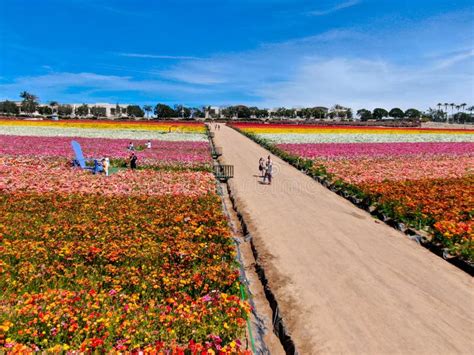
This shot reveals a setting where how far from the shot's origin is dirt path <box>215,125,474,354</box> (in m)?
7.11

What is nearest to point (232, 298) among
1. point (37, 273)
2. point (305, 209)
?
point (37, 273)

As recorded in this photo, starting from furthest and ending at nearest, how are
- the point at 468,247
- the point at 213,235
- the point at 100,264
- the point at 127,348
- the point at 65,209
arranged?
the point at 65,209, the point at 213,235, the point at 468,247, the point at 100,264, the point at 127,348

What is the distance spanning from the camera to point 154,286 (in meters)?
8.05

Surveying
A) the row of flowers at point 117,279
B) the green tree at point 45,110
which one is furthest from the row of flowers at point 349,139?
the green tree at point 45,110

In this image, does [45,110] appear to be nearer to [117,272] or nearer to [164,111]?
[164,111]

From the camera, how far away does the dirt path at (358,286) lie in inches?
280

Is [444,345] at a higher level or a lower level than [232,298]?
lower

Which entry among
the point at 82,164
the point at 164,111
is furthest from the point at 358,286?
the point at 164,111

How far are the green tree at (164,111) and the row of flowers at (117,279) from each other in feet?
594

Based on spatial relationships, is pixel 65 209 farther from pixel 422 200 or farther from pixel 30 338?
pixel 422 200

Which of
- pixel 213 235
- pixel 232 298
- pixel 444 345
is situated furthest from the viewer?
pixel 213 235

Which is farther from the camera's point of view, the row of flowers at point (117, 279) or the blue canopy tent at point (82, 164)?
the blue canopy tent at point (82, 164)

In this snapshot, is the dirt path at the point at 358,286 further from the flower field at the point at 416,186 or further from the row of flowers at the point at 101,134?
the row of flowers at the point at 101,134

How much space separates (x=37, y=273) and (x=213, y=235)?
5.36m
